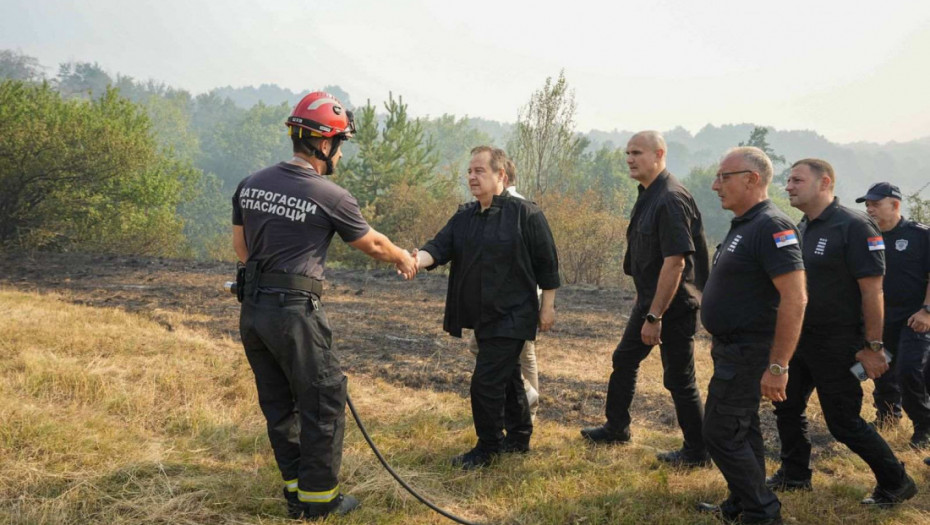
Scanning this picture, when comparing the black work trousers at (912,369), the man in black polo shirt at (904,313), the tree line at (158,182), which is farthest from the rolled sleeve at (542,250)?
the tree line at (158,182)

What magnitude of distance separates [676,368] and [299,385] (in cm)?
256

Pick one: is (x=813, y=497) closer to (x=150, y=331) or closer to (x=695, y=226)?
(x=695, y=226)

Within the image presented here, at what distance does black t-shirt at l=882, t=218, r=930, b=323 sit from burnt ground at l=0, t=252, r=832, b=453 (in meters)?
1.32

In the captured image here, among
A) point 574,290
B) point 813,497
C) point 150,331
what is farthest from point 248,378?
point 574,290

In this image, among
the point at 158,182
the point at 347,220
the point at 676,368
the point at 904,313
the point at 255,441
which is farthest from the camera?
the point at 158,182

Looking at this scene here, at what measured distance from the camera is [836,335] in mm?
3838

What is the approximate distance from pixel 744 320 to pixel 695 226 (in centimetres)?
117

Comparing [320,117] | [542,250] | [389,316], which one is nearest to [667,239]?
[542,250]

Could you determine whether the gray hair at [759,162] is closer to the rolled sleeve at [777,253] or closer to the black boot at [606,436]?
the rolled sleeve at [777,253]

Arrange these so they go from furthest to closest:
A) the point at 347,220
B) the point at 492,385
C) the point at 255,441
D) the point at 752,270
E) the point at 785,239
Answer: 1. the point at 255,441
2. the point at 492,385
3. the point at 347,220
4. the point at 752,270
5. the point at 785,239

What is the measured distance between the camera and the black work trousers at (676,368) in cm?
429

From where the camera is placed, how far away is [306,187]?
3.31 metres

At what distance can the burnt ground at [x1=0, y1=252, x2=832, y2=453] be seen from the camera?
22.5 ft

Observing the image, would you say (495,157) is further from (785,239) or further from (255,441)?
(255,441)
